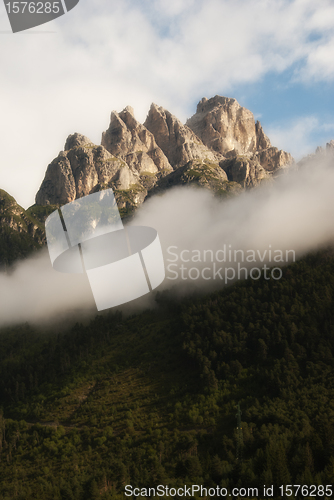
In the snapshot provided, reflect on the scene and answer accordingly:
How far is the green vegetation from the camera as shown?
75125 mm

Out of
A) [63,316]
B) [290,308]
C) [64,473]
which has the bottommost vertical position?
[64,473]

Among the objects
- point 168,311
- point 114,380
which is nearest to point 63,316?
point 168,311

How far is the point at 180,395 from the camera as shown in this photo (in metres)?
113

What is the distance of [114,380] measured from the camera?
126250 millimetres

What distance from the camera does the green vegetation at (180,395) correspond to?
75.1 meters

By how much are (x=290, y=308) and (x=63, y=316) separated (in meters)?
115

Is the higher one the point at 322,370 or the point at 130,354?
the point at 130,354

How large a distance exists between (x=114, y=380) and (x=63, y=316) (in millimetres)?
70418

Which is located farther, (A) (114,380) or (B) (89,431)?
(A) (114,380)

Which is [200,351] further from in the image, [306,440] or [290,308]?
[306,440]

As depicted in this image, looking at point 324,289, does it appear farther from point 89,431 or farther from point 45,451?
point 45,451

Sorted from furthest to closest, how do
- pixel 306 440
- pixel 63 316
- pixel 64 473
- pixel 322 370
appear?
pixel 63 316 < pixel 322 370 < pixel 64 473 < pixel 306 440

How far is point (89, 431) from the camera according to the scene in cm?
9838

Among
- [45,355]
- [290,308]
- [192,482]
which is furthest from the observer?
[45,355]
